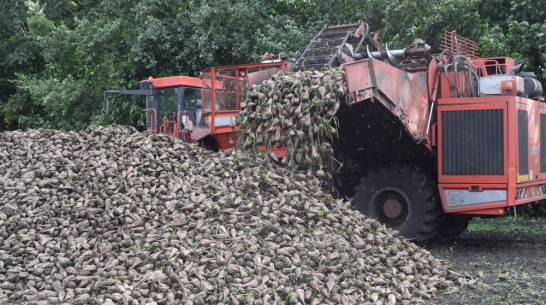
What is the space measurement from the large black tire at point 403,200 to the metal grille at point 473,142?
1.28ft

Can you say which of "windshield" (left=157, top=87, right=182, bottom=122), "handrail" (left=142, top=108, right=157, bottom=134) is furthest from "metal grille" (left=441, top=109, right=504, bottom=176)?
"handrail" (left=142, top=108, right=157, bottom=134)

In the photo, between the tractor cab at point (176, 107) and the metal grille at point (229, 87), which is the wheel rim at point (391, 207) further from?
the tractor cab at point (176, 107)

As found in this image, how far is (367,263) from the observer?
5.84 m

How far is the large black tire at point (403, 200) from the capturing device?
8.02 meters

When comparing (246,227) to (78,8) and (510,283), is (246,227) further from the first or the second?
(78,8)

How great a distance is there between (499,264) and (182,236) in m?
3.83

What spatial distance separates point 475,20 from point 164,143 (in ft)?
30.3

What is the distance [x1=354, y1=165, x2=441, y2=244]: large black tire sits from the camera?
8.02 meters

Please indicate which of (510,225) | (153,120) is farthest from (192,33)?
(510,225)

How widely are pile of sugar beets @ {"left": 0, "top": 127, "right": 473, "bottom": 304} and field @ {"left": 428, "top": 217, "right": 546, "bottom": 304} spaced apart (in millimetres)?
328

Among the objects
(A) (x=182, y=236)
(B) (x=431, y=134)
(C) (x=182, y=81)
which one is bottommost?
(A) (x=182, y=236)

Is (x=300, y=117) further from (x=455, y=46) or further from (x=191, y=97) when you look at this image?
(x=191, y=97)

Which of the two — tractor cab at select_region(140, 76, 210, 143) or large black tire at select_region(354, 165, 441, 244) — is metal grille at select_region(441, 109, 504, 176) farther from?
tractor cab at select_region(140, 76, 210, 143)

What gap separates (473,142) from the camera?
7.86 meters
